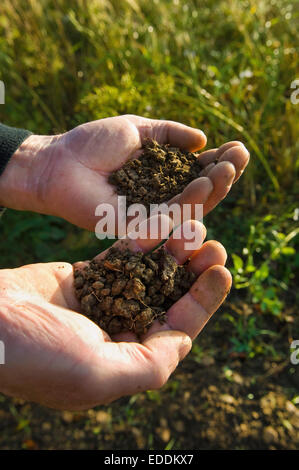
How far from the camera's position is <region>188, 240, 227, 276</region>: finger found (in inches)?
58.4

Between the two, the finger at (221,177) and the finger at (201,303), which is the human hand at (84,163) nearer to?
the finger at (221,177)

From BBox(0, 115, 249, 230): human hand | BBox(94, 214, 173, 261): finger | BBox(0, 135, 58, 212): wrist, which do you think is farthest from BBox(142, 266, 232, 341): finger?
BBox(0, 135, 58, 212): wrist

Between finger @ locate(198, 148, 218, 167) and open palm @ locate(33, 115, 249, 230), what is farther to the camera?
finger @ locate(198, 148, 218, 167)

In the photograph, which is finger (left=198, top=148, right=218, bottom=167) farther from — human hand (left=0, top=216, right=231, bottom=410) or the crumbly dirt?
the crumbly dirt

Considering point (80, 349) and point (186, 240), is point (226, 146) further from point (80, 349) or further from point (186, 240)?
point (80, 349)

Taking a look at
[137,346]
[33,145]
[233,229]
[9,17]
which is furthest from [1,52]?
[137,346]

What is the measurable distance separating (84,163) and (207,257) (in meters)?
0.81

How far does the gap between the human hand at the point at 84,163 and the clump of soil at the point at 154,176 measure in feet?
0.22

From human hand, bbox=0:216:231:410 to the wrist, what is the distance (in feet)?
2.15

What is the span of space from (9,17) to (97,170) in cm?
238

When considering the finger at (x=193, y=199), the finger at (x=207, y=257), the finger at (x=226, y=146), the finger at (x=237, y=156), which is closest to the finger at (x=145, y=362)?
the finger at (x=207, y=257)

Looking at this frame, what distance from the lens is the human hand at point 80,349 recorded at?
1.13 m

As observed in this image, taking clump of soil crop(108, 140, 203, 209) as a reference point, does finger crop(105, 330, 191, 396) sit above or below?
below

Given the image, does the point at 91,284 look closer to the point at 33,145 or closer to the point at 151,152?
the point at 151,152
